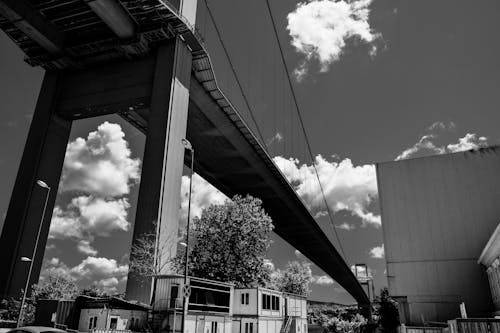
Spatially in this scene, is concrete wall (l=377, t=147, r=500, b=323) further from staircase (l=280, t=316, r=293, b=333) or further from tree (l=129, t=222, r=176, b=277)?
tree (l=129, t=222, r=176, b=277)

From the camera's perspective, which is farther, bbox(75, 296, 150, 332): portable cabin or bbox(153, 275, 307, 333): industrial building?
bbox(75, 296, 150, 332): portable cabin

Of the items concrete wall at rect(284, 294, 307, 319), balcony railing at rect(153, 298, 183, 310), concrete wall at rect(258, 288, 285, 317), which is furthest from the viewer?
concrete wall at rect(284, 294, 307, 319)

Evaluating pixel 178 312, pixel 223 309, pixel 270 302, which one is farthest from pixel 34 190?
pixel 178 312

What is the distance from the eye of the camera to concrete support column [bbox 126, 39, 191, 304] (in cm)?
3753

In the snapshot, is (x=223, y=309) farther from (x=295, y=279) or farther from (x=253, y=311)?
(x=295, y=279)

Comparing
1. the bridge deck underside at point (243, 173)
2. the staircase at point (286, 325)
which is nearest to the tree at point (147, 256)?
the staircase at point (286, 325)

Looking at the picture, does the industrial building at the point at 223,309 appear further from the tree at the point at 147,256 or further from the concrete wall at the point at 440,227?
the concrete wall at the point at 440,227

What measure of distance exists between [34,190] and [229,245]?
78.7 feet

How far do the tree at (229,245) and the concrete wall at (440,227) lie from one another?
1462cm

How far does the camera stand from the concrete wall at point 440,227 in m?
39.9

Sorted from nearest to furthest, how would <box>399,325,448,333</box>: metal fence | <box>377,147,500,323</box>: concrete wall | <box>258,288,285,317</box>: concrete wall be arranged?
<box>399,325,448,333</box>: metal fence, <box>258,288,285,317</box>: concrete wall, <box>377,147,500,323</box>: concrete wall

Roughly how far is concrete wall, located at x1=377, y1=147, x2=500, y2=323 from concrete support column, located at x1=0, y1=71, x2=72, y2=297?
40.0 metres

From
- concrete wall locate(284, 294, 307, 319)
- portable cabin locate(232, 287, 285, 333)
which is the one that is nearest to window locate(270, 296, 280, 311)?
portable cabin locate(232, 287, 285, 333)

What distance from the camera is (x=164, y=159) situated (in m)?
40.4
